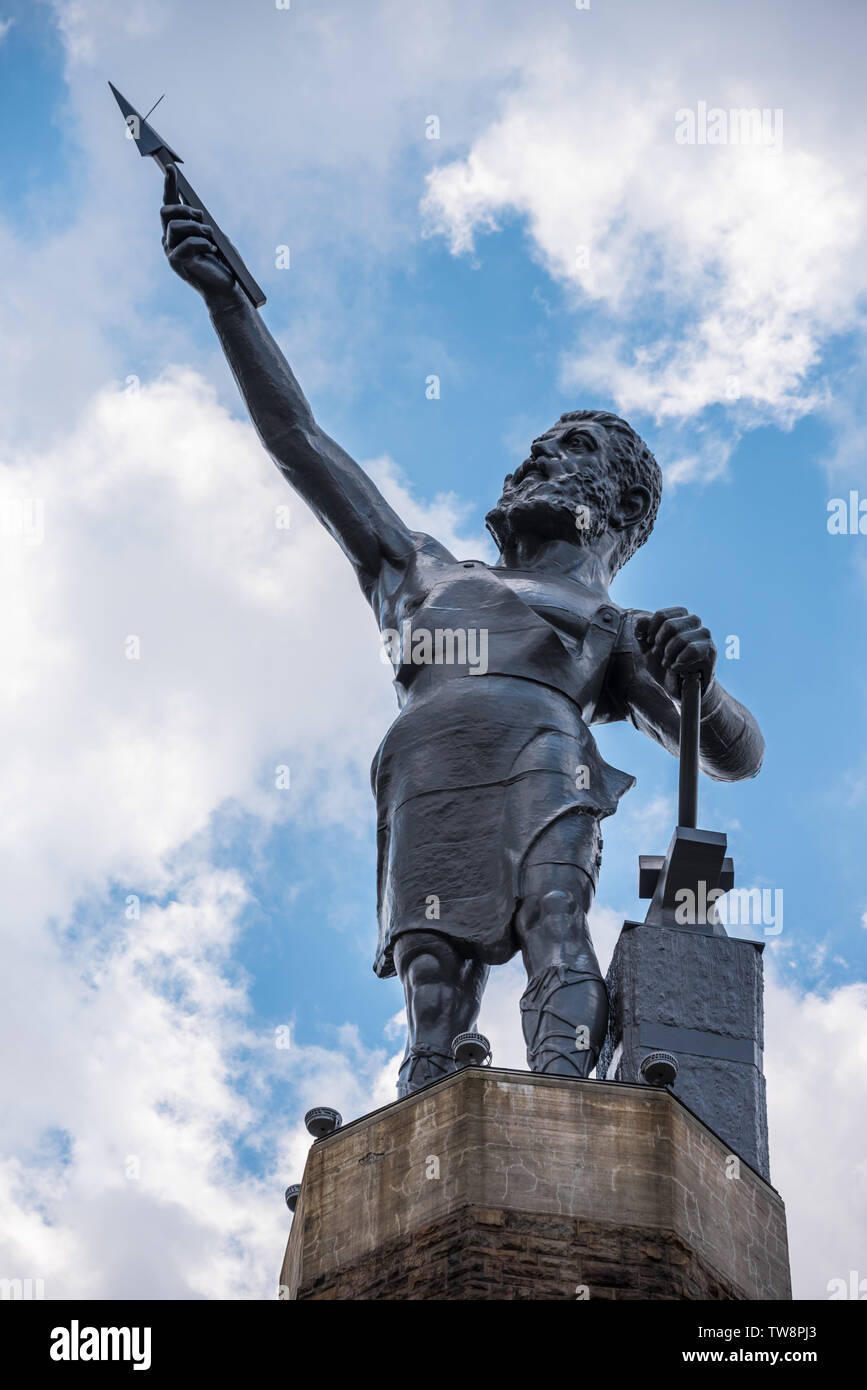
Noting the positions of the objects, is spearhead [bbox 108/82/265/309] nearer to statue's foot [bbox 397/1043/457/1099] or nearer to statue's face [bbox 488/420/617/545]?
statue's face [bbox 488/420/617/545]

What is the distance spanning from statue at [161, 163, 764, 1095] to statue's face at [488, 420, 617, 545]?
0.01m

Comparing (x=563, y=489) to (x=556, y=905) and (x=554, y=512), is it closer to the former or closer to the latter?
(x=554, y=512)

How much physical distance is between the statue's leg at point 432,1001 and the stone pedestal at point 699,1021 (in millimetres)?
751

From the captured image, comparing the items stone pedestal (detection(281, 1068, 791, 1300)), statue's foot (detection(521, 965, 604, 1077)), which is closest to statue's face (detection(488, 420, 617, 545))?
statue's foot (detection(521, 965, 604, 1077))

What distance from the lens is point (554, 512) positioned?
14.5 metres

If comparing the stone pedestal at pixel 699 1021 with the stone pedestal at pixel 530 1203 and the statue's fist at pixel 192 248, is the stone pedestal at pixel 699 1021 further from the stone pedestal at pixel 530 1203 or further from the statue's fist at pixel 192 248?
the statue's fist at pixel 192 248

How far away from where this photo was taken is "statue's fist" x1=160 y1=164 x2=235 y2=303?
14352mm

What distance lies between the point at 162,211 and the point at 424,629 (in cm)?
300

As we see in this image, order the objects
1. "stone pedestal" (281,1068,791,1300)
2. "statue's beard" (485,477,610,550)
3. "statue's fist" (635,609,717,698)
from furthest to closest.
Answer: "statue's beard" (485,477,610,550) < "statue's fist" (635,609,717,698) < "stone pedestal" (281,1068,791,1300)

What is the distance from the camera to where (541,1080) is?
1151 cm

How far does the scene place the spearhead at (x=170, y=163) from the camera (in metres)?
14.5

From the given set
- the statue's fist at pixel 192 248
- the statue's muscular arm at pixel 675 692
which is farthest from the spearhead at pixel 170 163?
the statue's muscular arm at pixel 675 692
